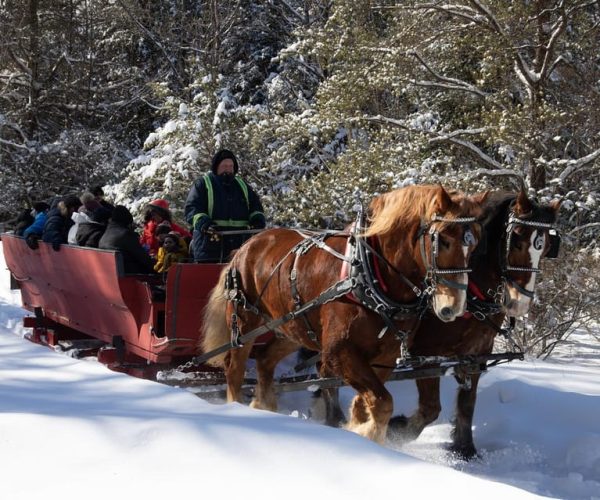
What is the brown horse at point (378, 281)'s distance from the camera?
386 centimetres

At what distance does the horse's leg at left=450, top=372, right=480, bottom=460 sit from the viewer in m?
4.69

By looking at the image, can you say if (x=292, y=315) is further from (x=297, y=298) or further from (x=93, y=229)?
(x=93, y=229)

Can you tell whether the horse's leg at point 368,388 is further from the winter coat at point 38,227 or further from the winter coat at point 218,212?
the winter coat at point 38,227

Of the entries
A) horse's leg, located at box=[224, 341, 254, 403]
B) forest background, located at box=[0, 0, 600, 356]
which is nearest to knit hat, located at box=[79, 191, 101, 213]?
horse's leg, located at box=[224, 341, 254, 403]

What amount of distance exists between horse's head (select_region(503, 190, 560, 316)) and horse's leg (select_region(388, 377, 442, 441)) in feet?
2.29

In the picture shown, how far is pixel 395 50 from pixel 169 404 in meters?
7.16

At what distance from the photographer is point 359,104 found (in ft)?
32.8

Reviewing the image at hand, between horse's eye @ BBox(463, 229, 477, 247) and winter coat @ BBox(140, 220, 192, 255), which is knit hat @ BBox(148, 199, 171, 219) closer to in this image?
winter coat @ BBox(140, 220, 192, 255)


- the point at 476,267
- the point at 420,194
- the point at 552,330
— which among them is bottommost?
the point at 552,330

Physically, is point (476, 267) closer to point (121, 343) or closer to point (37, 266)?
point (121, 343)

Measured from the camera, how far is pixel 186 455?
2496 mm

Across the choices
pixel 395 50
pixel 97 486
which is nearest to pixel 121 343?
pixel 97 486

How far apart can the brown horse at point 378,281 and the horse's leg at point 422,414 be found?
480mm

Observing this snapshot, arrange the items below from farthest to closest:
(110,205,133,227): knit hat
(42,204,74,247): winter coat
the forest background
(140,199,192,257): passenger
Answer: the forest background
(140,199,192,257): passenger
(42,204,74,247): winter coat
(110,205,133,227): knit hat
